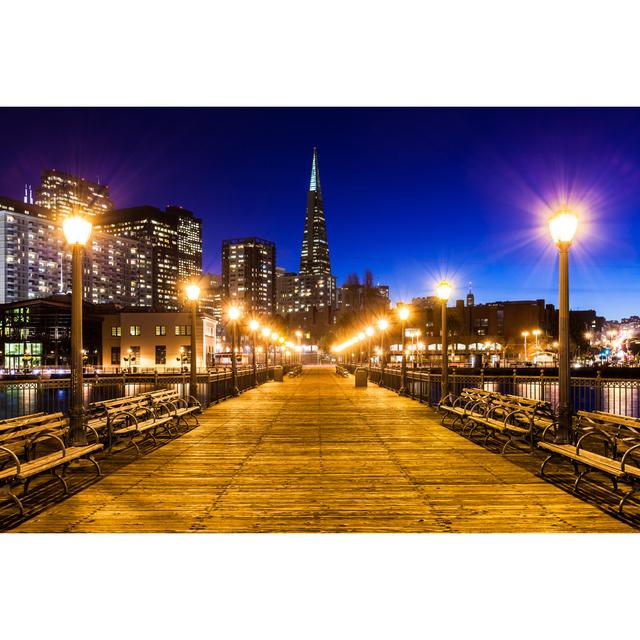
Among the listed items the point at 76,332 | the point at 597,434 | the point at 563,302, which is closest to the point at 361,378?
the point at 563,302

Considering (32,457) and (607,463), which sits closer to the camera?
(607,463)

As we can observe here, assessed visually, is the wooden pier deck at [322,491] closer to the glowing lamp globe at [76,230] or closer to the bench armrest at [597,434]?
the bench armrest at [597,434]

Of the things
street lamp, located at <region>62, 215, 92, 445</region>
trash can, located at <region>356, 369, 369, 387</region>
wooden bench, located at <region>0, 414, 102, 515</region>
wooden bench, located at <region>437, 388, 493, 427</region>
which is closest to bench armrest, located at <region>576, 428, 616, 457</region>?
wooden bench, located at <region>437, 388, 493, 427</region>

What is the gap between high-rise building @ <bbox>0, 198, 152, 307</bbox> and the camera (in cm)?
14938

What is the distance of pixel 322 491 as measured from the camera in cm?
712

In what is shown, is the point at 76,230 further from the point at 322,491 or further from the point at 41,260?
the point at 41,260

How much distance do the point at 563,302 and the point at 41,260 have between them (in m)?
176

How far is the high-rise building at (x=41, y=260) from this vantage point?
149 meters

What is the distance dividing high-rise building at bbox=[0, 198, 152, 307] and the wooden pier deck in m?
144

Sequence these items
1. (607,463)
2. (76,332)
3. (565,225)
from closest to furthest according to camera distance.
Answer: (607,463), (565,225), (76,332)

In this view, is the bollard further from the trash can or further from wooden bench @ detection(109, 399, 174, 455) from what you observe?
wooden bench @ detection(109, 399, 174, 455)

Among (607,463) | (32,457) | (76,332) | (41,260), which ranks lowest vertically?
(32,457)
